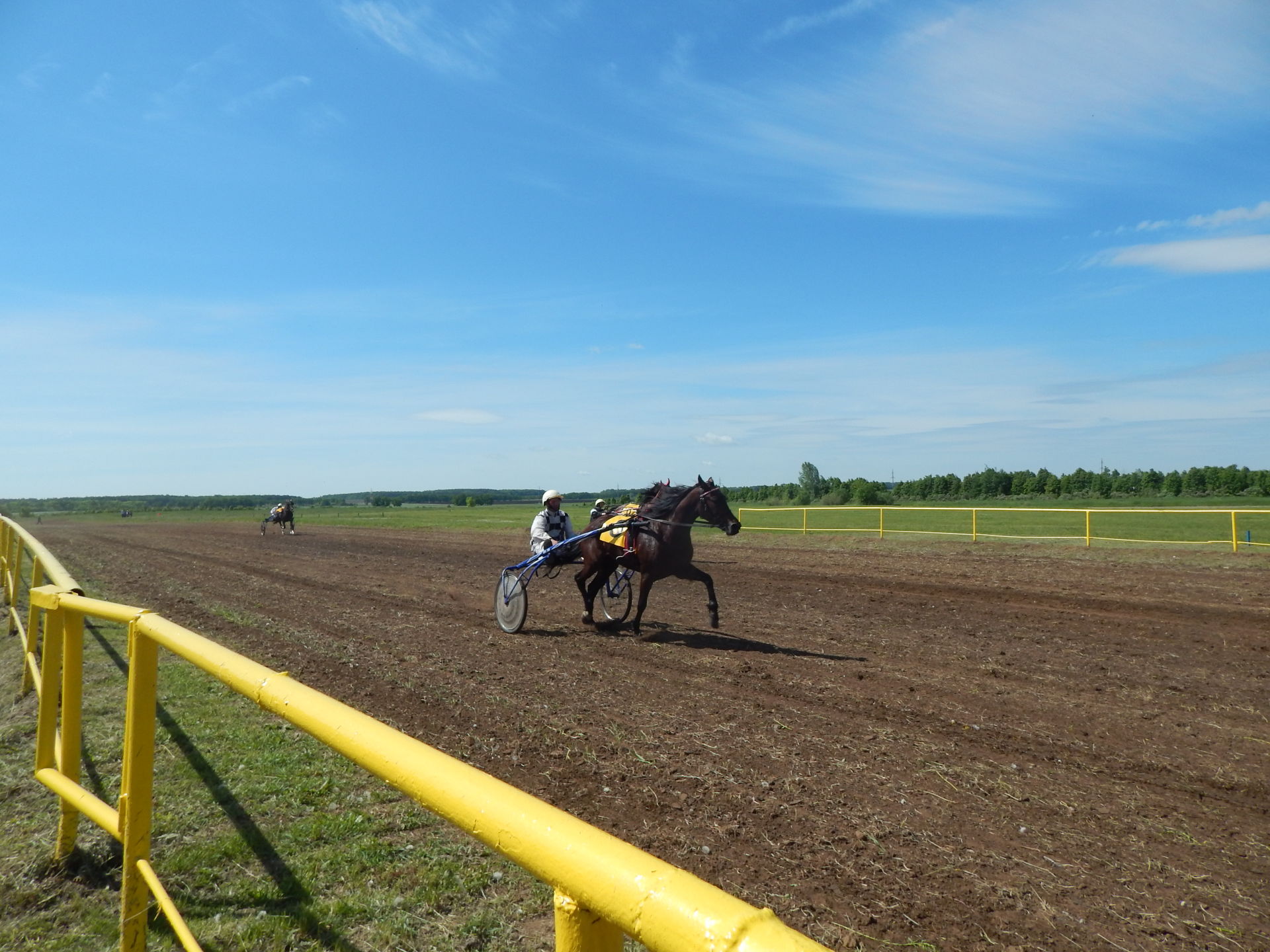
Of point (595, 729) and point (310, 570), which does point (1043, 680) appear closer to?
point (595, 729)

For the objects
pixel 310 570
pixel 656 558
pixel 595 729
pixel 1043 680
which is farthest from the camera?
pixel 310 570

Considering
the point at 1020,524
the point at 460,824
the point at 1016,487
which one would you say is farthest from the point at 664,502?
the point at 1016,487

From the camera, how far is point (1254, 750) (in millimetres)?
5984

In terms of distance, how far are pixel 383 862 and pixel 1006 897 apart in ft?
9.77

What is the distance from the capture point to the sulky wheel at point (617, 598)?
38.7ft

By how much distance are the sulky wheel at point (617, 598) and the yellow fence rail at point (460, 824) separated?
8.49m

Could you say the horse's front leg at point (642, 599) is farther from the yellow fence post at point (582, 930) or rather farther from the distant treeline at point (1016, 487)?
the distant treeline at point (1016, 487)

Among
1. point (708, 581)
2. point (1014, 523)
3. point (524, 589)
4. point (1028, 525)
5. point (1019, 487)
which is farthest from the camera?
point (1019, 487)

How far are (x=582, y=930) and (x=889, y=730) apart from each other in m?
5.84

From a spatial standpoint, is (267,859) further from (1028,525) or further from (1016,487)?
(1016,487)

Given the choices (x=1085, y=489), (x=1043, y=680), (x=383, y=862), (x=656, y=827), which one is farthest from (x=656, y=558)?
(x=1085, y=489)

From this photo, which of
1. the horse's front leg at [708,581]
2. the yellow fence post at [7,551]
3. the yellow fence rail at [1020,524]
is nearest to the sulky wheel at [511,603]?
the horse's front leg at [708,581]

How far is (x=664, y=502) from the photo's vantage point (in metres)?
11.0

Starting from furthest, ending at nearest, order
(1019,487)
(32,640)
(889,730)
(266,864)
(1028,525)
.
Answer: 1. (1019,487)
2. (1028,525)
3. (889,730)
4. (32,640)
5. (266,864)
